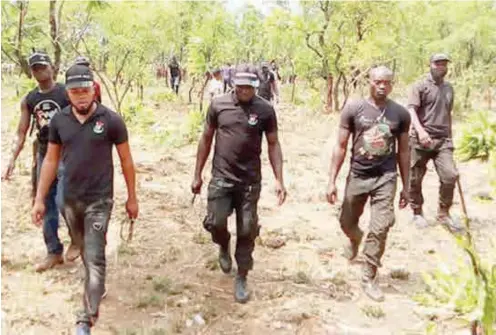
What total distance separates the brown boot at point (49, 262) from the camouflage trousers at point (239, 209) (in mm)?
1381

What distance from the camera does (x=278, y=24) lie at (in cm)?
2094

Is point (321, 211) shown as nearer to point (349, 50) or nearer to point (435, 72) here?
point (435, 72)

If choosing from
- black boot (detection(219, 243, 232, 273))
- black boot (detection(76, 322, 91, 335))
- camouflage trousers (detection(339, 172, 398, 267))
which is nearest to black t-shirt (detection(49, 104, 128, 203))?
black boot (detection(76, 322, 91, 335))

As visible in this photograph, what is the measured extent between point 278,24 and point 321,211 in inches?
553

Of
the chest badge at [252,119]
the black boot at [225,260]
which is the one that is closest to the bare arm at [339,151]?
the chest badge at [252,119]

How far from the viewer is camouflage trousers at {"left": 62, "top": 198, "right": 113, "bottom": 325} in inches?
153

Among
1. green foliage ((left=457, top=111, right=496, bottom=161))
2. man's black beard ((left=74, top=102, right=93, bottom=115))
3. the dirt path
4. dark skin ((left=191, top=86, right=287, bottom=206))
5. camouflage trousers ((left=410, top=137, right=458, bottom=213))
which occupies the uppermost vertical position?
green foliage ((left=457, top=111, right=496, bottom=161))

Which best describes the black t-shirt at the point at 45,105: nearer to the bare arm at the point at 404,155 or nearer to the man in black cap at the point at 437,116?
the bare arm at the point at 404,155

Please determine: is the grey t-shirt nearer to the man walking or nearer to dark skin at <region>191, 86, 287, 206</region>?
the man walking

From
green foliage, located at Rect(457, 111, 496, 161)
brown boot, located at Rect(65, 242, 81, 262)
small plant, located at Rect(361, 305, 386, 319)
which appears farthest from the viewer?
brown boot, located at Rect(65, 242, 81, 262)

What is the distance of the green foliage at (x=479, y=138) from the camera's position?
2.62 m

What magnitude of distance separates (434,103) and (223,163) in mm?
2918

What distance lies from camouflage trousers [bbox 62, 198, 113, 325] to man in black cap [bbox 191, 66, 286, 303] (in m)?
0.94

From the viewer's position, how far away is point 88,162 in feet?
13.2
